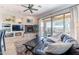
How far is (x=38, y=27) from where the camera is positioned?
1888 mm

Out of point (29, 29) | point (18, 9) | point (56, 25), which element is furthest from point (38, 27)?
point (18, 9)

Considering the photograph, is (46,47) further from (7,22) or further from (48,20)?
(7,22)

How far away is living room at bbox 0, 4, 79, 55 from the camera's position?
179cm

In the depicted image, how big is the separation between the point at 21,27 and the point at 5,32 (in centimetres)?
24

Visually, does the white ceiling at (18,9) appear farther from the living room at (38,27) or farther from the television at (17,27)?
the television at (17,27)

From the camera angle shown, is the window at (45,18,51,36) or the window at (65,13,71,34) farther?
the window at (45,18,51,36)

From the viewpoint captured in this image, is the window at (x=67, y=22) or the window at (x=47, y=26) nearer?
the window at (x=67, y=22)

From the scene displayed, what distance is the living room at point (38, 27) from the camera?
5.86 ft

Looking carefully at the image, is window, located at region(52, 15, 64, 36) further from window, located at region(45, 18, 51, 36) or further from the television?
the television

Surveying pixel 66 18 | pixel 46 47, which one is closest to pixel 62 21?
pixel 66 18

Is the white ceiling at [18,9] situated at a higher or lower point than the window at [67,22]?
higher

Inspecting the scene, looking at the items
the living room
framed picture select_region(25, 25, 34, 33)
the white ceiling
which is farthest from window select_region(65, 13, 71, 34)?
framed picture select_region(25, 25, 34, 33)

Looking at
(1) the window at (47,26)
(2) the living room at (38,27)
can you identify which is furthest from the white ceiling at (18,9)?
(1) the window at (47,26)

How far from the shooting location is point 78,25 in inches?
71.1
